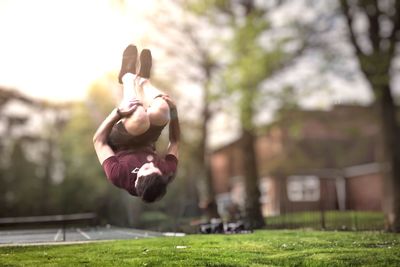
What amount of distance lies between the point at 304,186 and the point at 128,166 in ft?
70.0

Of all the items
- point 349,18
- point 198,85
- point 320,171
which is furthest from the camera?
point 320,171

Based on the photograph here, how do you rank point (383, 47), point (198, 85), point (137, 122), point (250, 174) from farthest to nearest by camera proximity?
point (198, 85)
point (383, 47)
point (250, 174)
point (137, 122)

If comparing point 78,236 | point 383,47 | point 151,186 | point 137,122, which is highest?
point 383,47

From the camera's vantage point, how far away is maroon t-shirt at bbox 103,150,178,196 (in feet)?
16.9

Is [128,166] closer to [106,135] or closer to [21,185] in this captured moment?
[106,135]

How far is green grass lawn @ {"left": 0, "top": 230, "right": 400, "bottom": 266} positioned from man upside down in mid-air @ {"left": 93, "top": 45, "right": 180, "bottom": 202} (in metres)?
1.05

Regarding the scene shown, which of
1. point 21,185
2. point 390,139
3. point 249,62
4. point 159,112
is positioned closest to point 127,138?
point 159,112

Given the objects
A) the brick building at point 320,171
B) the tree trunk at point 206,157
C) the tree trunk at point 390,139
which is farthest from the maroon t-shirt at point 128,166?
the brick building at point 320,171

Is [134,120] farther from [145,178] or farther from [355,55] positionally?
[355,55]

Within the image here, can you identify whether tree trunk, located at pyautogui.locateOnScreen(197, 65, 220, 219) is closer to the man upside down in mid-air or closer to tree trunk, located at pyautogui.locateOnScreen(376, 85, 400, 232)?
tree trunk, located at pyautogui.locateOnScreen(376, 85, 400, 232)

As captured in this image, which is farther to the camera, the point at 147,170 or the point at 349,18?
the point at 349,18

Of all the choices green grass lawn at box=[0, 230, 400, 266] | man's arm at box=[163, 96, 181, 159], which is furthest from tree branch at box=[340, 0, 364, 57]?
man's arm at box=[163, 96, 181, 159]

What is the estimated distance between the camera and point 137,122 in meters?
5.01

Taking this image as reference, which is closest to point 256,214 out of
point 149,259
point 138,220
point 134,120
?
point 138,220
